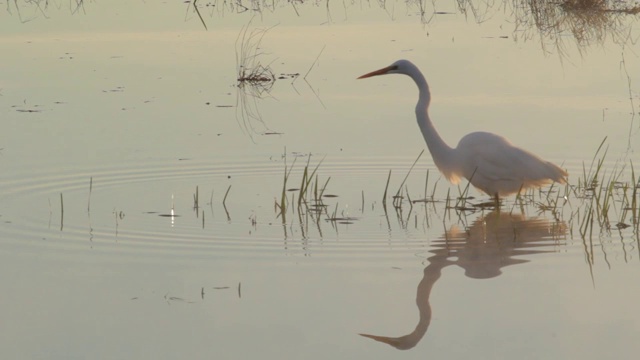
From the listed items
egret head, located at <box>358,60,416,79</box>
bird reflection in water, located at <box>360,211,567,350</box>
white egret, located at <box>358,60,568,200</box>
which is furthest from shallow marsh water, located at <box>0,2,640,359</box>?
egret head, located at <box>358,60,416,79</box>

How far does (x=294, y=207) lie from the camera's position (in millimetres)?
7805

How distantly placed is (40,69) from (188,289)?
284 inches

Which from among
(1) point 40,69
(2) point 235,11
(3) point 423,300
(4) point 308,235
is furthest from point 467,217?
(2) point 235,11

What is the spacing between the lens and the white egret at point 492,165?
26.8ft

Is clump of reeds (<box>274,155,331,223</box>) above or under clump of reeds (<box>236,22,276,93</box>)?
under

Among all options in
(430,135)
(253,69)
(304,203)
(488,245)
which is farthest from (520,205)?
(253,69)

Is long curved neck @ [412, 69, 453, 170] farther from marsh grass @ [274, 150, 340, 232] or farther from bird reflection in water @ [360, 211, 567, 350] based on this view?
marsh grass @ [274, 150, 340, 232]

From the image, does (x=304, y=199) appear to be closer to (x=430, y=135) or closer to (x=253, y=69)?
(x=430, y=135)

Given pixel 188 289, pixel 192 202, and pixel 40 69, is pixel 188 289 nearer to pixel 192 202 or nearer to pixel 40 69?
pixel 192 202

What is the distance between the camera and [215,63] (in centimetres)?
1307

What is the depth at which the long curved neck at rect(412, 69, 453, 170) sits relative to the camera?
8.34 meters

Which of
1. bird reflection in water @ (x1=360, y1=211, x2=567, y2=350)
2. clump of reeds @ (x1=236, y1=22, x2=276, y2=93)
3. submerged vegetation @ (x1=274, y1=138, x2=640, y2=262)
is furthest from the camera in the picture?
clump of reeds @ (x1=236, y1=22, x2=276, y2=93)

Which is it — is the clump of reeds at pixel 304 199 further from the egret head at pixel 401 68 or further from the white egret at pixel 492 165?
the egret head at pixel 401 68

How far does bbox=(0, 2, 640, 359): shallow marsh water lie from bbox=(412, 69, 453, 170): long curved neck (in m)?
0.26
